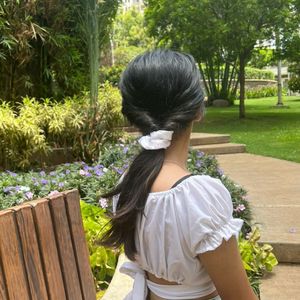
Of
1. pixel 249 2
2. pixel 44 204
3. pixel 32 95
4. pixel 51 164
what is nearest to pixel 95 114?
pixel 51 164

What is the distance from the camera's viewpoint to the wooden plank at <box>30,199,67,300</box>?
5.05 ft

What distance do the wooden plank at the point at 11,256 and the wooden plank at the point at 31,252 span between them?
0.02 m

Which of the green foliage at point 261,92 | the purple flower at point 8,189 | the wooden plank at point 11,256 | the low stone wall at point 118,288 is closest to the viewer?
the wooden plank at point 11,256

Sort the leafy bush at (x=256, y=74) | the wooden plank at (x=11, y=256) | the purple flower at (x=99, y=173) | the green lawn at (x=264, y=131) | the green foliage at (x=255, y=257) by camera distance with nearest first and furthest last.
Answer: the wooden plank at (x=11, y=256), the green foliage at (x=255, y=257), the purple flower at (x=99, y=173), the green lawn at (x=264, y=131), the leafy bush at (x=256, y=74)

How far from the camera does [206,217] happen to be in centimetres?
112

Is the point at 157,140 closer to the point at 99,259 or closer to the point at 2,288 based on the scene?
the point at 2,288

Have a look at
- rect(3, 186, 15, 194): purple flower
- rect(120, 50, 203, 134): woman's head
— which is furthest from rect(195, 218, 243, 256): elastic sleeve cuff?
rect(3, 186, 15, 194): purple flower

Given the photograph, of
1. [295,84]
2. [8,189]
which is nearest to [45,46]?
[8,189]

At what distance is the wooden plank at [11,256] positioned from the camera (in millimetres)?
1423

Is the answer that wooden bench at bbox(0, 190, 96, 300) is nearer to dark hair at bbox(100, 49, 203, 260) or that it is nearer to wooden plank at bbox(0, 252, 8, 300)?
wooden plank at bbox(0, 252, 8, 300)

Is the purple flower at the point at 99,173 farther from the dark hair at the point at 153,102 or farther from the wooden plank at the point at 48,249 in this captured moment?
the dark hair at the point at 153,102

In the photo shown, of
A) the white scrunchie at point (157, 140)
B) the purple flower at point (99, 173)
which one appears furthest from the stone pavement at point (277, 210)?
the white scrunchie at point (157, 140)

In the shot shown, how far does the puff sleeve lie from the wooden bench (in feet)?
1.90

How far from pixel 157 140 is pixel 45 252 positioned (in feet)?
1.98
